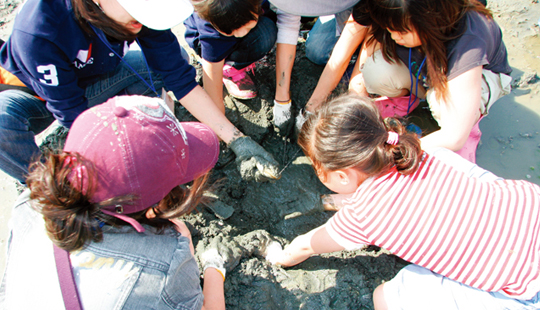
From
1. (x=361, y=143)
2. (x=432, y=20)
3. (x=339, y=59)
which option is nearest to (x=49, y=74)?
(x=361, y=143)

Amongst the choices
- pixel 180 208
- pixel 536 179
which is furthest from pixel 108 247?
pixel 536 179

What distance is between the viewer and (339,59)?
194 cm

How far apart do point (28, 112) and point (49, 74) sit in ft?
1.36

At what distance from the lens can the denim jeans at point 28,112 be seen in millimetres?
1482

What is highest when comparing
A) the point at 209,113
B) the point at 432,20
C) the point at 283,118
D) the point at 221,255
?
the point at 432,20

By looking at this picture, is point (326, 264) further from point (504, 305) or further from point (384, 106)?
point (384, 106)

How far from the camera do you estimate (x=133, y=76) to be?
6.12ft

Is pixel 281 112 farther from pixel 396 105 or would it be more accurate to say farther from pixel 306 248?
pixel 306 248

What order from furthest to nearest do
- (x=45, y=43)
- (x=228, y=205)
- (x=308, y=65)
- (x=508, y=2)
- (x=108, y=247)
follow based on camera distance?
(x=508, y=2) < (x=308, y=65) < (x=228, y=205) < (x=45, y=43) < (x=108, y=247)

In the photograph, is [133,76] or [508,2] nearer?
[133,76]

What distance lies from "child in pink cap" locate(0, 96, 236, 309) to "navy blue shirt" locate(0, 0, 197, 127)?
59 cm

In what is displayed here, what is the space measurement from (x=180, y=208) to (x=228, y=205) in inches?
32.2

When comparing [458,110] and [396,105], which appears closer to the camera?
[458,110]

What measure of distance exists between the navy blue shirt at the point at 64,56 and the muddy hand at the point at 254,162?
42cm
